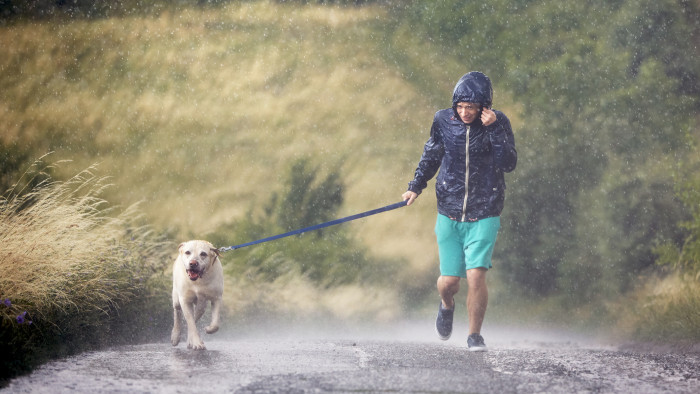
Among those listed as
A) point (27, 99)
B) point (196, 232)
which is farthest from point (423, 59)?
point (27, 99)

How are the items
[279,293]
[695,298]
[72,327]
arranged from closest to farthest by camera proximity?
[72,327] < [695,298] < [279,293]

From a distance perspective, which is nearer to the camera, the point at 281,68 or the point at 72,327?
the point at 72,327

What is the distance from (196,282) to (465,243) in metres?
2.24

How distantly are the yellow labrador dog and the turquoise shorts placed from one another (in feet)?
6.18

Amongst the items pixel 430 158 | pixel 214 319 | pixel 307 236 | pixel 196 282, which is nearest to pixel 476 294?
pixel 430 158

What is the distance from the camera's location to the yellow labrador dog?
7438mm

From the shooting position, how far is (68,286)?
7.93 metres

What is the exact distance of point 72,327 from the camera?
766cm

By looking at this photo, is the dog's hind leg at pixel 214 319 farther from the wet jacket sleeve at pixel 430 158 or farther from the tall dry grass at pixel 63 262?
the wet jacket sleeve at pixel 430 158

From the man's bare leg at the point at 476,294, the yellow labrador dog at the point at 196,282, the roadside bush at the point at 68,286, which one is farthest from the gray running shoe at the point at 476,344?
the roadside bush at the point at 68,286

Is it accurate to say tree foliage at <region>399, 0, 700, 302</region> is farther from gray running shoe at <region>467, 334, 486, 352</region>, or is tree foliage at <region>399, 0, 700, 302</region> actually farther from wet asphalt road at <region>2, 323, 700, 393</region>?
gray running shoe at <region>467, 334, 486, 352</region>

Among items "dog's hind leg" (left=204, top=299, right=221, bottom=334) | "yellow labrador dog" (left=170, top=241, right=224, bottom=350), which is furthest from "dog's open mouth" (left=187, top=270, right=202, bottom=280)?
"dog's hind leg" (left=204, top=299, right=221, bottom=334)

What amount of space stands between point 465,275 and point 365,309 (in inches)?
184

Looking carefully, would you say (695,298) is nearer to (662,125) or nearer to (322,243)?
(662,125)
